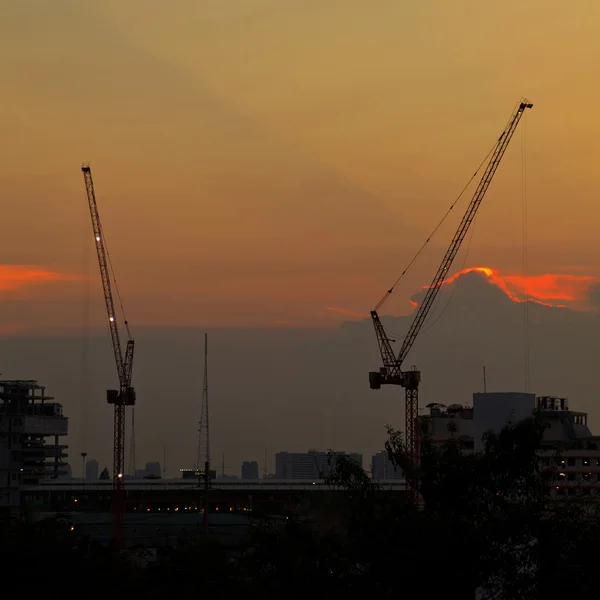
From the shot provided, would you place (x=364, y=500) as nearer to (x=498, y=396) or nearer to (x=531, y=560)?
(x=531, y=560)

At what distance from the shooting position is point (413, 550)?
129ft

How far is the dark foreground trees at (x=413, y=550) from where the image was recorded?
36906mm

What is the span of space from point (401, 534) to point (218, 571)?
659 cm

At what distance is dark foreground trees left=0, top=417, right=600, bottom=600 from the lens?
3691 cm

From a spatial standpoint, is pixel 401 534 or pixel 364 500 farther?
pixel 364 500

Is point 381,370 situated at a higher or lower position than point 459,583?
higher

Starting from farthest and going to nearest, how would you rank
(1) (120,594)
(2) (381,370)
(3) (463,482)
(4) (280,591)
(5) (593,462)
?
(2) (381,370), (5) (593,462), (3) (463,482), (4) (280,591), (1) (120,594)

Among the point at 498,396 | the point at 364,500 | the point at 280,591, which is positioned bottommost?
the point at 280,591

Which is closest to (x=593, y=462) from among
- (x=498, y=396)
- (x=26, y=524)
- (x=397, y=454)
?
(x=498, y=396)

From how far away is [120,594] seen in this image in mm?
36719

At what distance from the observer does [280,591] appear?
3975cm

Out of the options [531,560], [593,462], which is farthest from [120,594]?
[593,462]

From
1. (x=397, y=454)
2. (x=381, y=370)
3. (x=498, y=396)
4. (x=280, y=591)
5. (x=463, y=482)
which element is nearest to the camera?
(x=280, y=591)

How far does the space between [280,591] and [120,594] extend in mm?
5760
